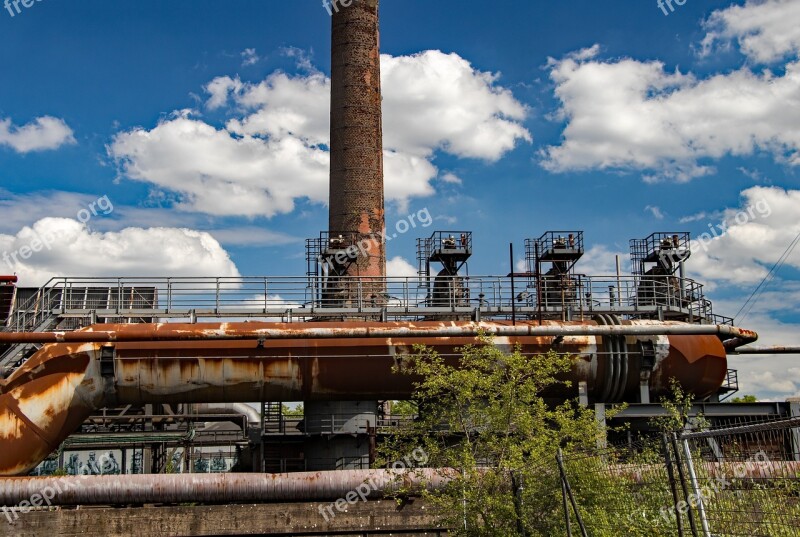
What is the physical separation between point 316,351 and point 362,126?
15.3 m

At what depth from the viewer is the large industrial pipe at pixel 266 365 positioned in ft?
59.9

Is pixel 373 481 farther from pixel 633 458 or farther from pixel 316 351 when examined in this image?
pixel 633 458

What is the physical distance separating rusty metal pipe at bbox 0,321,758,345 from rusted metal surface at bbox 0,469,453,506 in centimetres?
350

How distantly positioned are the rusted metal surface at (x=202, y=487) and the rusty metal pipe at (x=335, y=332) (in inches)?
138

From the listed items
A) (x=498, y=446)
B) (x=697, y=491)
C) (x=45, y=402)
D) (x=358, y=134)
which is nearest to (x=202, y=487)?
(x=45, y=402)

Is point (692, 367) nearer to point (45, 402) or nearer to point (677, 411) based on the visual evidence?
point (677, 411)

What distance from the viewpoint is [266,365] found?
19.4 metres

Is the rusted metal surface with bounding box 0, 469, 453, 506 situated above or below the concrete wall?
above

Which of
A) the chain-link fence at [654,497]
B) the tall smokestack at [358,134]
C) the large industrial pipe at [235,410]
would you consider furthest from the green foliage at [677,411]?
the large industrial pipe at [235,410]

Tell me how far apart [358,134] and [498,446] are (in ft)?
74.0

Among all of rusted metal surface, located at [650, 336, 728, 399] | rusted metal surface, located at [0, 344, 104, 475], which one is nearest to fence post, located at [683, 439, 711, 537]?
rusted metal surface, located at [650, 336, 728, 399]

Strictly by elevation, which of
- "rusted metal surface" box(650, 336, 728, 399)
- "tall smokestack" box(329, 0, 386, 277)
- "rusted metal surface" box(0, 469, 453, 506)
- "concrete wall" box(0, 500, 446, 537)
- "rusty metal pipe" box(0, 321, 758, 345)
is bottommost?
"concrete wall" box(0, 500, 446, 537)

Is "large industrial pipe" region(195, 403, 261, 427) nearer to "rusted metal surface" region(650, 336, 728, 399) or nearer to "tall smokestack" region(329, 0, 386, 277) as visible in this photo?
"tall smokestack" region(329, 0, 386, 277)

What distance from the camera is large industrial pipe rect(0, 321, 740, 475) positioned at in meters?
18.2
